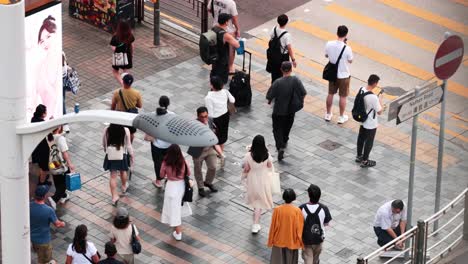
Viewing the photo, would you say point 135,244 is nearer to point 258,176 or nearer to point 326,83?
point 258,176

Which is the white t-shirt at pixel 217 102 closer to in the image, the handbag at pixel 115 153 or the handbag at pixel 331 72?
the handbag at pixel 115 153

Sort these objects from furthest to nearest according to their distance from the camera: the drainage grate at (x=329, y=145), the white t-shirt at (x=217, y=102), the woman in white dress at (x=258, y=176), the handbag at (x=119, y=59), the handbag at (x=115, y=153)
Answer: the handbag at (x=119, y=59)
the drainage grate at (x=329, y=145)
the white t-shirt at (x=217, y=102)
the handbag at (x=115, y=153)
the woman in white dress at (x=258, y=176)

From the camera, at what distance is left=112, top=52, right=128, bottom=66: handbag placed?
19656 mm

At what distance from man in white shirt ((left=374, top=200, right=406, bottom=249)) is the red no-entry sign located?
71.0 inches

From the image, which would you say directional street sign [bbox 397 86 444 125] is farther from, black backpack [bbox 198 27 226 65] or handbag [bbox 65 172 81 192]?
black backpack [bbox 198 27 226 65]

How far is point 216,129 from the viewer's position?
17.3 m

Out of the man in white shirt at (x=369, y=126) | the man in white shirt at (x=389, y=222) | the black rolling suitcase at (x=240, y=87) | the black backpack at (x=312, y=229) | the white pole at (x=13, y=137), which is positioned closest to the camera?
the white pole at (x=13, y=137)

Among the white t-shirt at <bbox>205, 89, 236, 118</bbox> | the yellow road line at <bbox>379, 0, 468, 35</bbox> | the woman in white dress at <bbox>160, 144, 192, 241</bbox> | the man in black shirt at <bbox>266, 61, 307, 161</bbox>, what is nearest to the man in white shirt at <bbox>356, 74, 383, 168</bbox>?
the man in black shirt at <bbox>266, 61, 307, 161</bbox>

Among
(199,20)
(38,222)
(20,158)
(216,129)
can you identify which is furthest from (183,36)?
(20,158)

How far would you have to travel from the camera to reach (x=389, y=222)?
594 inches

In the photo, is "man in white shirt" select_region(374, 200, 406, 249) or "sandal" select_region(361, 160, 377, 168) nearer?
"man in white shirt" select_region(374, 200, 406, 249)

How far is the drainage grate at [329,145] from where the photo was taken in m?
18.6

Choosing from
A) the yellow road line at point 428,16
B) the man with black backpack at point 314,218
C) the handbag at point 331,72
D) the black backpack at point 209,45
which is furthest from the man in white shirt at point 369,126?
the yellow road line at point 428,16

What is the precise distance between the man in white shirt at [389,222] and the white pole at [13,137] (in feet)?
22.7
